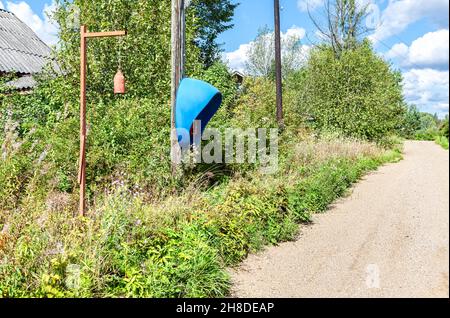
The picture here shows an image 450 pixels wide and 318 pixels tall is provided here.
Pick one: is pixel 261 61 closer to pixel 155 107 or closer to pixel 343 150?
pixel 343 150

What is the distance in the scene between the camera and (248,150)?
864 cm

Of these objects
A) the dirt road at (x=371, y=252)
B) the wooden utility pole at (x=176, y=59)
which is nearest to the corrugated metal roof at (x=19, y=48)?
the wooden utility pole at (x=176, y=59)

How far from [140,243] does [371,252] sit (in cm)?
222

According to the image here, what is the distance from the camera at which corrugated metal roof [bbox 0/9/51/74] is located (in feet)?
46.5

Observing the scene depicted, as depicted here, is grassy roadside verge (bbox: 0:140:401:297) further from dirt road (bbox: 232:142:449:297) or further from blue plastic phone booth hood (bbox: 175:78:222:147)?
blue plastic phone booth hood (bbox: 175:78:222:147)

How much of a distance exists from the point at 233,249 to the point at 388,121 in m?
15.6

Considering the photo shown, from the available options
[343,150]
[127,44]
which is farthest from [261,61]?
[127,44]

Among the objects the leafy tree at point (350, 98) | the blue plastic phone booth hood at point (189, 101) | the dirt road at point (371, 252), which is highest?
the leafy tree at point (350, 98)

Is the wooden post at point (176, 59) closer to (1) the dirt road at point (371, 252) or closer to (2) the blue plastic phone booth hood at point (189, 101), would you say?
(2) the blue plastic phone booth hood at point (189, 101)

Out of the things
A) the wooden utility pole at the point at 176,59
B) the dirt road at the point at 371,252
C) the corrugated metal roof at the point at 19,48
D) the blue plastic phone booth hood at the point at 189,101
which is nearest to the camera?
the dirt road at the point at 371,252

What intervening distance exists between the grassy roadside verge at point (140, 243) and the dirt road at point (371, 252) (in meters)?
0.33

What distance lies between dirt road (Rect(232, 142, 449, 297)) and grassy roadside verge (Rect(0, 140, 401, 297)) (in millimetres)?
334

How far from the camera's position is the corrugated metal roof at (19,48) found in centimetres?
1417

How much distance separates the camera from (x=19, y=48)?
15523 millimetres
